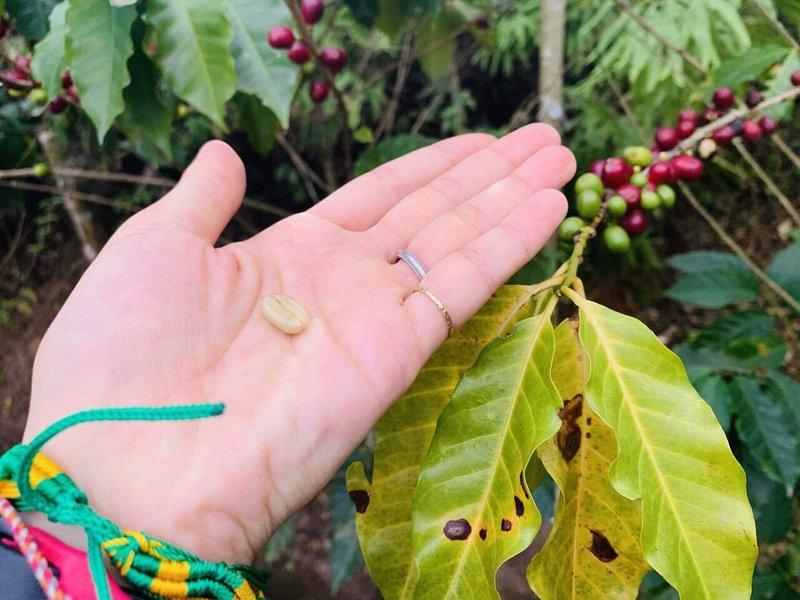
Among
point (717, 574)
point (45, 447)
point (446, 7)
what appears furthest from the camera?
point (446, 7)

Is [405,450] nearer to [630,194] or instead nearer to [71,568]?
[71,568]

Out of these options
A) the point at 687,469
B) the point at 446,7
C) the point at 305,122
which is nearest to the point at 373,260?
the point at 687,469

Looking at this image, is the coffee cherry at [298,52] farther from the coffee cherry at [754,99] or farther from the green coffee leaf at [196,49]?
the coffee cherry at [754,99]

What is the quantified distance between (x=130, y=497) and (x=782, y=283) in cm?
125

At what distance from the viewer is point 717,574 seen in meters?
0.62

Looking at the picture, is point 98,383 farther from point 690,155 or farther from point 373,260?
point 690,155

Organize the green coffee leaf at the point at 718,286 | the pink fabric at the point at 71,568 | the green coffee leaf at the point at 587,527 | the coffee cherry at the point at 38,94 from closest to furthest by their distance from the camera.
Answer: the pink fabric at the point at 71,568, the green coffee leaf at the point at 587,527, the green coffee leaf at the point at 718,286, the coffee cherry at the point at 38,94

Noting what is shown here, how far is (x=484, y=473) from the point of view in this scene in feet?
2.30

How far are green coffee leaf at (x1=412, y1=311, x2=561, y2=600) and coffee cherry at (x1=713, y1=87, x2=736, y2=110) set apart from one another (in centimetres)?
68

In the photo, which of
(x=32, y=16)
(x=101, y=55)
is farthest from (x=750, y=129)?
(x=32, y=16)

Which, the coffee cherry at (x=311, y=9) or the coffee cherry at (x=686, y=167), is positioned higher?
the coffee cherry at (x=311, y=9)

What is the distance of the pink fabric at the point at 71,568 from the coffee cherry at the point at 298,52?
3.17ft

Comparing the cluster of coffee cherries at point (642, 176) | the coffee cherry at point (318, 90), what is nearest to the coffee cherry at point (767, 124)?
the cluster of coffee cherries at point (642, 176)

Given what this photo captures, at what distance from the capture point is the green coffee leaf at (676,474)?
625mm
